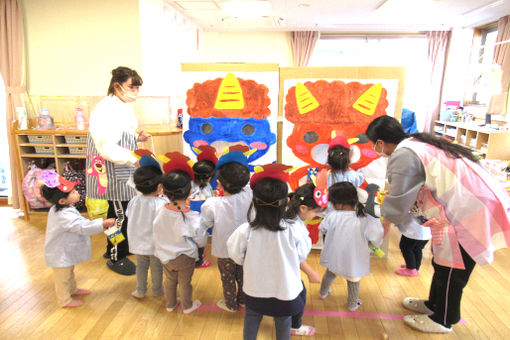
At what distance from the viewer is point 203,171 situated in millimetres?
2184

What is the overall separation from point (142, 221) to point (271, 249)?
36.6 inches

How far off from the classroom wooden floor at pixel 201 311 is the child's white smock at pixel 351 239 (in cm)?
35

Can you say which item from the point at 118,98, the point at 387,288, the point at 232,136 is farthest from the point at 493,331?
the point at 118,98

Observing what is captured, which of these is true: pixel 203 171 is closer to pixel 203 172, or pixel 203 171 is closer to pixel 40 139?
pixel 203 172

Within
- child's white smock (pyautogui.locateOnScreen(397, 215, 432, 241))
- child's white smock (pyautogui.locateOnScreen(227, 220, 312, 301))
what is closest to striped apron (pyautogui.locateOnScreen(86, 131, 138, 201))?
child's white smock (pyautogui.locateOnScreen(227, 220, 312, 301))

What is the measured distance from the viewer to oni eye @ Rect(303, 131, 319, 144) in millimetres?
2479

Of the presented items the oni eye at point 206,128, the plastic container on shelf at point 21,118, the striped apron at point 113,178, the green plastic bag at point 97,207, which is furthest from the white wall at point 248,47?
the green plastic bag at point 97,207

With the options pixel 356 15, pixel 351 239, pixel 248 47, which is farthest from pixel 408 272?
pixel 248 47

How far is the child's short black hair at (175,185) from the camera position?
1.63m

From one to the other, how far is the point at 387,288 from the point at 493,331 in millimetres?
603

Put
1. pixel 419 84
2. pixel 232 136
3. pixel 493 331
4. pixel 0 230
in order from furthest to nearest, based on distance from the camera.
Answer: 1. pixel 419 84
2. pixel 0 230
3. pixel 232 136
4. pixel 493 331

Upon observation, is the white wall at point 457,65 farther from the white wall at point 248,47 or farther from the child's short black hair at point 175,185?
the child's short black hair at point 175,185

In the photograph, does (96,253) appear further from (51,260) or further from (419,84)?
(419,84)

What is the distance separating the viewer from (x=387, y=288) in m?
2.20
